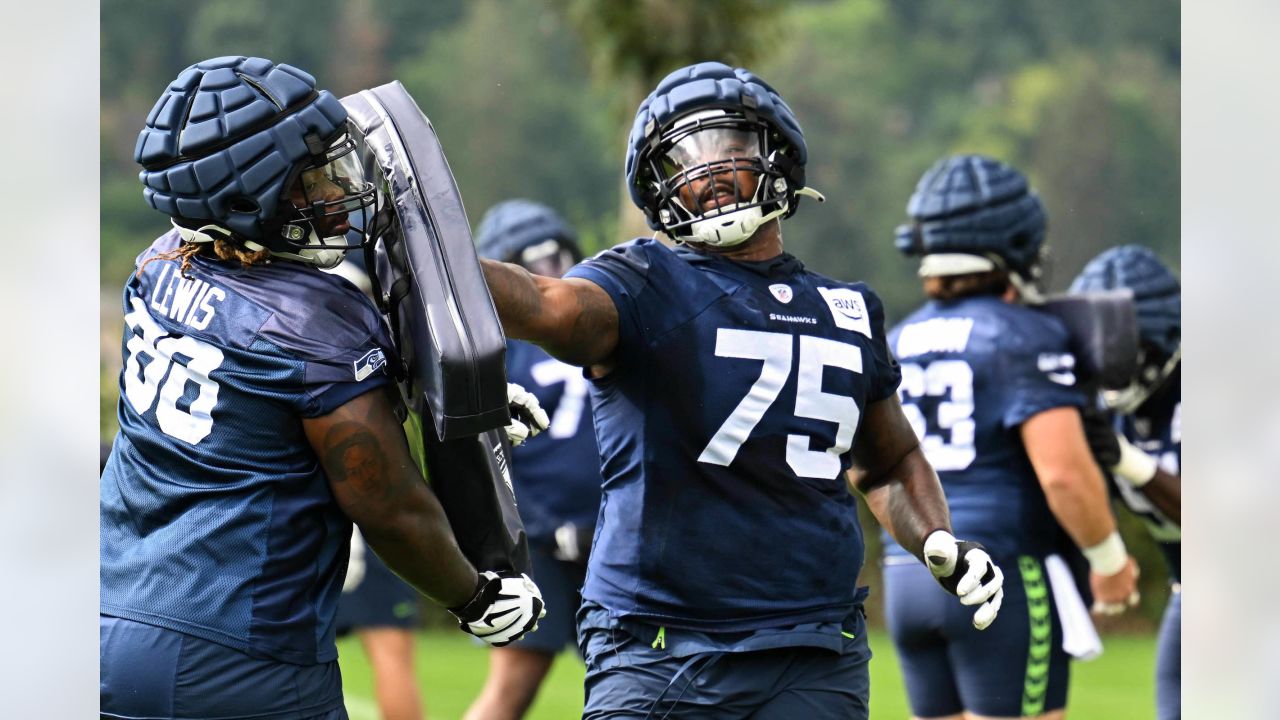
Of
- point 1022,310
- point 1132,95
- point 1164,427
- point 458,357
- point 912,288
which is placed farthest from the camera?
point 1132,95

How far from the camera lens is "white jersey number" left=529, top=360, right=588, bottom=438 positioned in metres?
6.30

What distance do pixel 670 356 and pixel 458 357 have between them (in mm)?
690

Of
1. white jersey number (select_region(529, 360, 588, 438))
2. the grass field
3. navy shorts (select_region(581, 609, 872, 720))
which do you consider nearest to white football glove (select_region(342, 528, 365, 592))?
white jersey number (select_region(529, 360, 588, 438))

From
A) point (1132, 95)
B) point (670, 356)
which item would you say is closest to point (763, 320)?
point (670, 356)

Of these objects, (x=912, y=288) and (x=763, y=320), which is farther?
(x=912, y=288)

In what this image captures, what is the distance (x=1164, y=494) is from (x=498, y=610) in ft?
10.9

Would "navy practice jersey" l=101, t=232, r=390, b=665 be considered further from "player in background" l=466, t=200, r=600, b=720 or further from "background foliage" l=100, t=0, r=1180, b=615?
"background foliage" l=100, t=0, r=1180, b=615

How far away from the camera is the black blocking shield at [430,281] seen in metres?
2.88

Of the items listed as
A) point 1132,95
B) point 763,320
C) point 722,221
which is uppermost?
point 1132,95

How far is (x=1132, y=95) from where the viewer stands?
29.0 meters

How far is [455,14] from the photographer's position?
103 ft

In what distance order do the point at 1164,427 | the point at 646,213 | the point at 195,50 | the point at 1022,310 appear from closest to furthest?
the point at 646,213, the point at 1022,310, the point at 1164,427, the point at 195,50

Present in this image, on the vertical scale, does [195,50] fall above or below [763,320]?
above

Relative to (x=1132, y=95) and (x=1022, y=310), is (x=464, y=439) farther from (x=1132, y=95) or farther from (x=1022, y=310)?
(x=1132, y=95)
